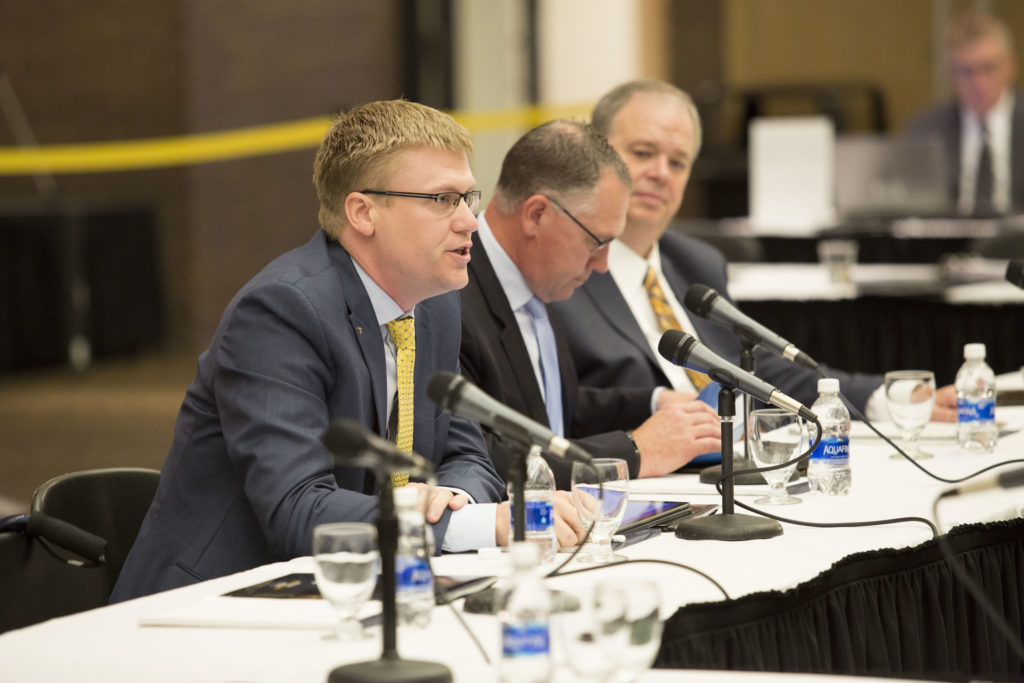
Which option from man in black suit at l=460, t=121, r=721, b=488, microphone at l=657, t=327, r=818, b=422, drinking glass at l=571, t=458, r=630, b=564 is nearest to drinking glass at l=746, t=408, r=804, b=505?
microphone at l=657, t=327, r=818, b=422

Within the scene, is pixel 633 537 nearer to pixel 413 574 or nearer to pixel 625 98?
pixel 413 574

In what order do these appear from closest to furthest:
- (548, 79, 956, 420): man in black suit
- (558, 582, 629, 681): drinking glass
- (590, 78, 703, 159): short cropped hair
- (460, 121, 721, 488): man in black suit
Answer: (558, 582, 629, 681): drinking glass, (460, 121, 721, 488): man in black suit, (548, 79, 956, 420): man in black suit, (590, 78, 703, 159): short cropped hair

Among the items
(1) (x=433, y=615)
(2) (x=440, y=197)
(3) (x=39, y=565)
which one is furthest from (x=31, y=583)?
(2) (x=440, y=197)

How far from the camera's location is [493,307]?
9.59 feet

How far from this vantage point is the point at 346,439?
1.49 meters

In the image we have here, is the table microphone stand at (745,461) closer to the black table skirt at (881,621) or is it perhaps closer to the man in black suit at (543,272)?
the man in black suit at (543,272)

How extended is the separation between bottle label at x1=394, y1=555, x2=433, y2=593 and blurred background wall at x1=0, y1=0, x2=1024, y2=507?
604cm

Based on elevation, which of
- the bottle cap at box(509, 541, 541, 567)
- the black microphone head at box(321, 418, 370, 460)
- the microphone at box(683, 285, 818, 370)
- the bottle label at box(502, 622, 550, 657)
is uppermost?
the black microphone head at box(321, 418, 370, 460)

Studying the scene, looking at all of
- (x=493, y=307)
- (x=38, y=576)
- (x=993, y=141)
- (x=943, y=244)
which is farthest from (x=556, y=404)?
(x=993, y=141)

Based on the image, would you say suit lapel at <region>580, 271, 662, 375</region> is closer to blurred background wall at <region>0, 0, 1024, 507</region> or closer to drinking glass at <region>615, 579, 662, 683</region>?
drinking glass at <region>615, 579, 662, 683</region>

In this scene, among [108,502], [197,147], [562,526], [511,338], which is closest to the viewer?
[562,526]

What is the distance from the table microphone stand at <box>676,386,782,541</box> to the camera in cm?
222

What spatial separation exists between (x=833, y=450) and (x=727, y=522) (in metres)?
0.42

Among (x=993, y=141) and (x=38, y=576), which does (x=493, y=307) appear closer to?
(x=38, y=576)
